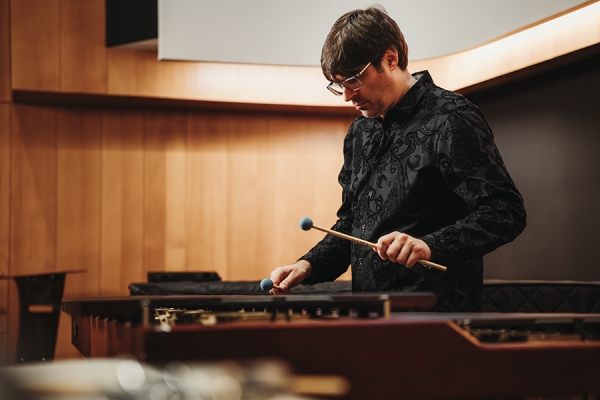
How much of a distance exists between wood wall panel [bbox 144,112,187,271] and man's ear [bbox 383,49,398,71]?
3432mm

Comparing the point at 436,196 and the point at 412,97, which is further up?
the point at 412,97

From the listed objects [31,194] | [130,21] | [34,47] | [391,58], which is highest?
[130,21]

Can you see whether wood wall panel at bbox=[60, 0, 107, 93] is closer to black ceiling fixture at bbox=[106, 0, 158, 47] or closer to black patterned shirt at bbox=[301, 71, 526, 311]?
black ceiling fixture at bbox=[106, 0, 158, 47]

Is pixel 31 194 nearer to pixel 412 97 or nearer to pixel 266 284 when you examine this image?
pixel 266 284

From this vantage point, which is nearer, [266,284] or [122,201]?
[266,284]

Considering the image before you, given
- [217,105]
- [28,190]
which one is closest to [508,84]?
[217,105]

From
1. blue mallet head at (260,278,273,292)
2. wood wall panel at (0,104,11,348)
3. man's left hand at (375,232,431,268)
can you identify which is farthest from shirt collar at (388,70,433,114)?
wood wall panel at (0,104,11,348)

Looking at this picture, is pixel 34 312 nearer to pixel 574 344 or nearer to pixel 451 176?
pixel 451 176

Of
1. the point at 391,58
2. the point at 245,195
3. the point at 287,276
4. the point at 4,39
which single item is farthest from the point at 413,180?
the point at 4,39

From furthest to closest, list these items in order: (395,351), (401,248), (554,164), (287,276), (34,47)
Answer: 1. (34,47)
2. (554,164)
3. (287,276)
4. (401,248)
5. (395,351)

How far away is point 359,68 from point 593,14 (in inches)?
88.9

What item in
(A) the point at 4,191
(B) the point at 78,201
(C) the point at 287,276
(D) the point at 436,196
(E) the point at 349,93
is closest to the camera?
(D) the point at 436,196

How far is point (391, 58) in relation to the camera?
6.02 ft

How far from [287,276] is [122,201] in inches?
128
